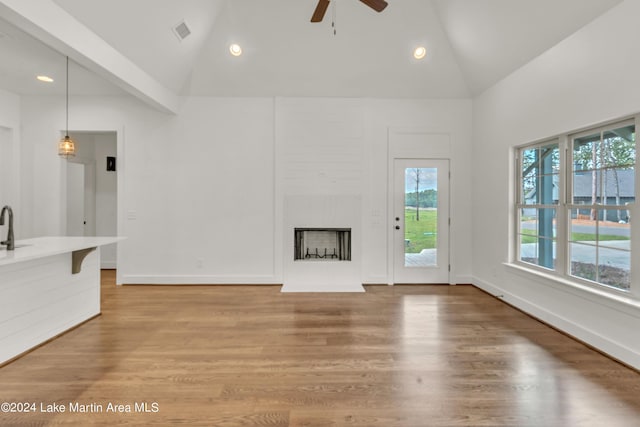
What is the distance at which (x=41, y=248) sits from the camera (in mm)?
2754

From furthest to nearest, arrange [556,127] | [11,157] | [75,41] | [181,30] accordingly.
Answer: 1. [11,157]
2. [181,30]
3. [556,127]
4. [75,41]

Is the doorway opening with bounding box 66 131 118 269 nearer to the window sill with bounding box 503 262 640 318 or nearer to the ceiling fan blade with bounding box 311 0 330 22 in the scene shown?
the ceiling fan blade with bounding box 311 0 330 22

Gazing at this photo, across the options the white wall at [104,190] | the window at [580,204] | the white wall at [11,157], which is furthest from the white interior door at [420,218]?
the white wall at [11,157]

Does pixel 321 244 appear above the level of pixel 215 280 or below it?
above

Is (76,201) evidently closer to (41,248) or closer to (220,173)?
(220,173)

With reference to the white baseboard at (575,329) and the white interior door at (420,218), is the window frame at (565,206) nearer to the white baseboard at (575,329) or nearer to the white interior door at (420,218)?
the white baseboard at (575,329)

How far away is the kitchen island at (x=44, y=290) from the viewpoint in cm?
251

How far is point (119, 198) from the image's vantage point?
4.90 m

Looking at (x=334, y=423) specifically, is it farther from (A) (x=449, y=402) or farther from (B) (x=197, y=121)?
(B) (x=197, y=121)

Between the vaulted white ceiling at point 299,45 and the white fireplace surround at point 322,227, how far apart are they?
1684 millimetres

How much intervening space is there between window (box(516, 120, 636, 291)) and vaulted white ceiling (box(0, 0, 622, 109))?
1100 millimetres

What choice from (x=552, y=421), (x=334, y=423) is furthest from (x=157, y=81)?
(x=552, y=421)

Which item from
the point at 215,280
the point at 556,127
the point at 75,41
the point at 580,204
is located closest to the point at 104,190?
the point at 215,280

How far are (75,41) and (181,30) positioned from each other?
4.33 feet
